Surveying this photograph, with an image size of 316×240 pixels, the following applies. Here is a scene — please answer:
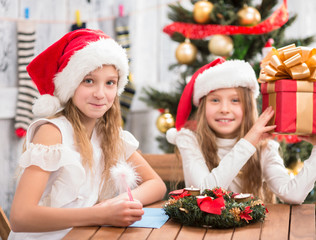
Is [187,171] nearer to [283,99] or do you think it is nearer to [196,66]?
[283,99]

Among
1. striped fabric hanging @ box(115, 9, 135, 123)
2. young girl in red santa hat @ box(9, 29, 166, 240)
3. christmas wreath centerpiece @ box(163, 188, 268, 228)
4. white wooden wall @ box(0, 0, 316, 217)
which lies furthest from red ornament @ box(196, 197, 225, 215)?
striped fabric hanging @ box(115, 9, 135, 123)

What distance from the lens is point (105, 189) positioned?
178 cm

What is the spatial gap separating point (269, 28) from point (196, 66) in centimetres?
59

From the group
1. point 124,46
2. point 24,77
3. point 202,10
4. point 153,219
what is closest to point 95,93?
point 153,219

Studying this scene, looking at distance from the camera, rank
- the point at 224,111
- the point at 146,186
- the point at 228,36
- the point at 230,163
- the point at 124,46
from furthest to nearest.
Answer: the point at 124,46 → the point at 228,36 → the point at 224,111 → the point at 230,163 → the point at 146,186

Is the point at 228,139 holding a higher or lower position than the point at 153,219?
higher

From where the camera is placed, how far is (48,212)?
1.43m

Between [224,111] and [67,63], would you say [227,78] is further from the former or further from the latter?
[67,63]

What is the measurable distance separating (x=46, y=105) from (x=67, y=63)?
0.18 metres

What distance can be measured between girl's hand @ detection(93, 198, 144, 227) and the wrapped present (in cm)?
70

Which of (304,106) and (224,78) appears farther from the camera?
(224,78)

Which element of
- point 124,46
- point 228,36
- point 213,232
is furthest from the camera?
point 124,46

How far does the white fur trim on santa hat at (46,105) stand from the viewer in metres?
1.69

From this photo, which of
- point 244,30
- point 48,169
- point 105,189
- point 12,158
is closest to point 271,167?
point 105,189
